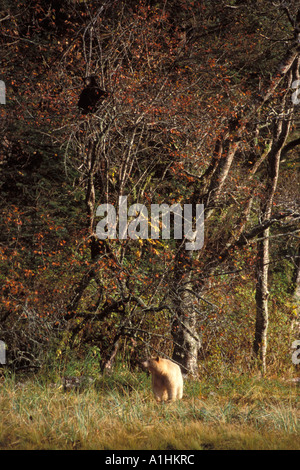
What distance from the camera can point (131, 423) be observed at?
5035mm

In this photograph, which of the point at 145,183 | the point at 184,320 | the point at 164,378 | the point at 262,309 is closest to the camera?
the point at 164,378

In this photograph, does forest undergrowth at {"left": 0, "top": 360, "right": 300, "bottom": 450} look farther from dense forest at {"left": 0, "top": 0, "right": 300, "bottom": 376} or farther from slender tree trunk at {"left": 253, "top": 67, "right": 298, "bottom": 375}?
slender tree trunk at {"left": 253, "top": 67, "right": 298, "bottom": 375}

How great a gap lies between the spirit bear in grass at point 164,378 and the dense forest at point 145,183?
234 cm

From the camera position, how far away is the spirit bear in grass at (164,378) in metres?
5.12

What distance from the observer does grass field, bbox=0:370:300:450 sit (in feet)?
14.9

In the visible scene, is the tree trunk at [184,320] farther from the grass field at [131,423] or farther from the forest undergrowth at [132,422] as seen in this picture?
the grass field at [131,423]

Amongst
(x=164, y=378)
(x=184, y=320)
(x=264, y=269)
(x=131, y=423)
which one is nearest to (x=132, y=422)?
(x=131, y=423)

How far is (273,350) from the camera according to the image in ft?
36.3

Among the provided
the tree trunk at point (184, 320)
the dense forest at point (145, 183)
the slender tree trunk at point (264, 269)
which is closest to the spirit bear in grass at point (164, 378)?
the dense forest at point (145, 183)

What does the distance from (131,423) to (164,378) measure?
57 centimetres

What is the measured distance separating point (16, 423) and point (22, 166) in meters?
7.42

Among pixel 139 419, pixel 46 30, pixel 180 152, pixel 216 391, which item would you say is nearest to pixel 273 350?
pixel 216 391

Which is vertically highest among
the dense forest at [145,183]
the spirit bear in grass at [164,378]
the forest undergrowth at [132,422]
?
the dense forest at [145,183]

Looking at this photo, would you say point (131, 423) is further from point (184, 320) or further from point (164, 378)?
point (184, 320)
